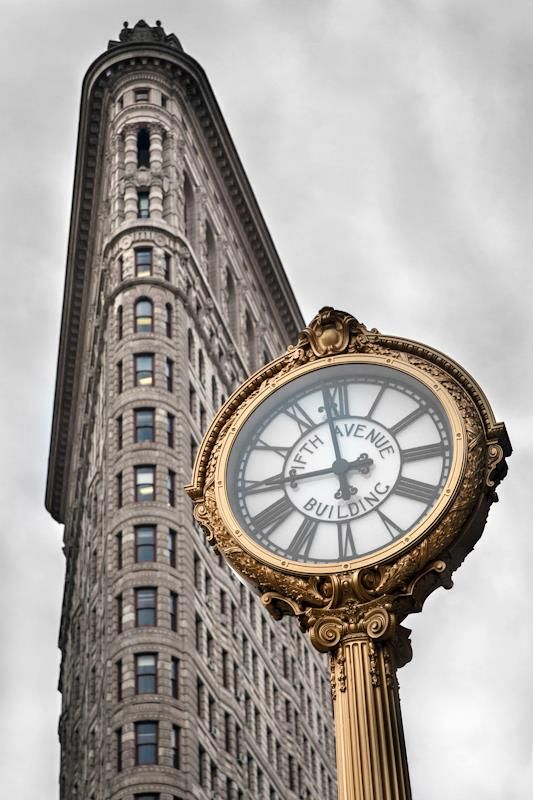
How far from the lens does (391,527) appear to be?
20.7ft

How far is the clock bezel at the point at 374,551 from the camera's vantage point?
6.18 metres

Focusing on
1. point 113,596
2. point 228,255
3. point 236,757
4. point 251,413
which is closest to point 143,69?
point 228,255

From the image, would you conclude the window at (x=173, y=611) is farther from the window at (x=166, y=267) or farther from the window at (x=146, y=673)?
the window at (x=166, y=267)

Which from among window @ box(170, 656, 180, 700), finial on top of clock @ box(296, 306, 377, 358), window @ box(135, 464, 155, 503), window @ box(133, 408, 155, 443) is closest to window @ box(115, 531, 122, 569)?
window @ box(135, 464, 155, 503)

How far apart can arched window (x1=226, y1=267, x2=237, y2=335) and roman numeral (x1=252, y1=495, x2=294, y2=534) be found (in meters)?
83.5

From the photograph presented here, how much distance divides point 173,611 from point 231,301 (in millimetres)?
31302

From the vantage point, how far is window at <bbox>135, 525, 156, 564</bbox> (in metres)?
65.2

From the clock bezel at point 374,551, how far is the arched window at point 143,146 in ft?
253

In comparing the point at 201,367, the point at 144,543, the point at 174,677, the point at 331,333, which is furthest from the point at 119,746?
the point at 331,333

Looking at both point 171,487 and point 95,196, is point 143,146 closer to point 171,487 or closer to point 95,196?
point 95,196

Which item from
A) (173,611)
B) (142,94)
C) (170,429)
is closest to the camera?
(173,611)

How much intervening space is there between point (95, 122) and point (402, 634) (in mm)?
82530

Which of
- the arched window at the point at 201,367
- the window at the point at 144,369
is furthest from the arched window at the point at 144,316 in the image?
the arched window at the point at 201,367

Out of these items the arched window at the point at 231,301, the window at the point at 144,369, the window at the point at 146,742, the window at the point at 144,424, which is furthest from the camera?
the arched window at the point at 231,301
